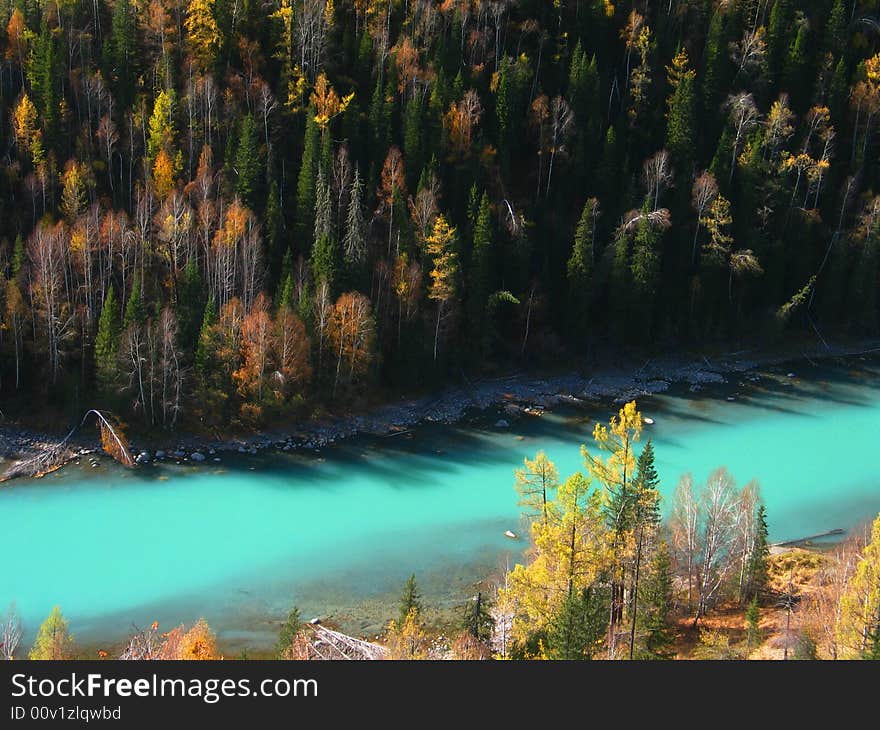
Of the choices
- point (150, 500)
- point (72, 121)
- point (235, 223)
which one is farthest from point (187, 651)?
point (72, 121)

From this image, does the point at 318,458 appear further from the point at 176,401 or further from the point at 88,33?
the point at 88,33

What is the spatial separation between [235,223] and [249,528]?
1933 centimetres

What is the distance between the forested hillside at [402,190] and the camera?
48.4 m

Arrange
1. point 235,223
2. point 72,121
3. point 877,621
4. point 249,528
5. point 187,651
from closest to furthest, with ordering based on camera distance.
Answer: point 877,621 < point 187,651 < point 249,528 < point 235,223 < point 72,121

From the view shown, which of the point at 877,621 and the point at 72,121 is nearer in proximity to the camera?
the point at 877,621

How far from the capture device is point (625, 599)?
2964 cm

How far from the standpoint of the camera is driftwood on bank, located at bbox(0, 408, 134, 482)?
1704 inches

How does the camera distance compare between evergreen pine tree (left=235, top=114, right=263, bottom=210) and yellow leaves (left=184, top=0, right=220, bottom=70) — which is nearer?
evergreen pine tree (left=235, top=114, right=263, bottom=210)

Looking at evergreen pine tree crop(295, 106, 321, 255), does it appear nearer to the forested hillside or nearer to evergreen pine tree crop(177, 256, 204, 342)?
the forested hillside

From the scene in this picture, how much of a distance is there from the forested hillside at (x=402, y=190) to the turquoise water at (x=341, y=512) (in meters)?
5.67

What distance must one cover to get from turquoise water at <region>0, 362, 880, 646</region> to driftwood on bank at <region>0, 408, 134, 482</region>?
2.44ft

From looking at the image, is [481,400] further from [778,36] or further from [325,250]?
[778,36]

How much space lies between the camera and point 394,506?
42969 millimetres

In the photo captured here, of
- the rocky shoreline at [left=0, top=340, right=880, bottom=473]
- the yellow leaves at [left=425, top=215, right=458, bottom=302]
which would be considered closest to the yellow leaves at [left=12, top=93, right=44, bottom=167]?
the rocky shoreline at [left=0, top=340, right=880, bottom=473]
